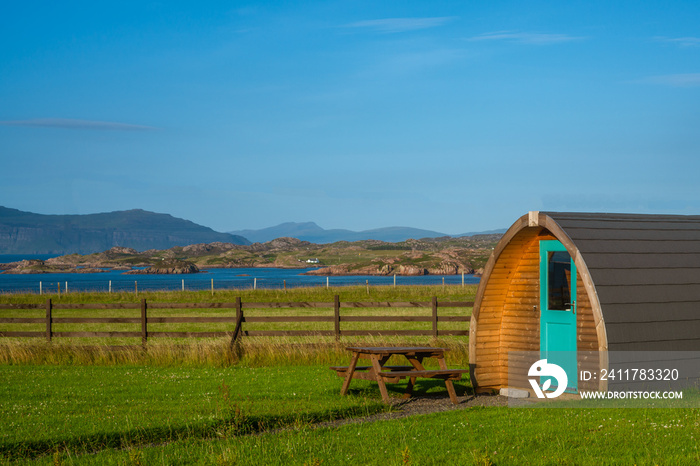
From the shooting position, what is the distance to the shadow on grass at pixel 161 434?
308 inches

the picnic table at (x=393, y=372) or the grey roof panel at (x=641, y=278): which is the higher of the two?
the grey roof panel at (x=641, y=278)

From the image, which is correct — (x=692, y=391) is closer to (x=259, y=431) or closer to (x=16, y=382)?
(x=259, y=431)

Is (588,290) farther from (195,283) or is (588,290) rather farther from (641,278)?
(195,283)

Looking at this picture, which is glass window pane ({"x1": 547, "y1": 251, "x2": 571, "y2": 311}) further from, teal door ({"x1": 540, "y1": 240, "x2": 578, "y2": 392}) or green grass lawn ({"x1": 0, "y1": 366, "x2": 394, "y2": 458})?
green grass lawn ({"x1": 0, "y1": 366, "x2": 394, "y2": 458})

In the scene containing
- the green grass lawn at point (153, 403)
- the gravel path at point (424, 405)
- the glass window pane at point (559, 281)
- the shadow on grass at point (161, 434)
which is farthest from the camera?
the glass window pane at point (559, 281)

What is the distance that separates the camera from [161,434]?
845 cm

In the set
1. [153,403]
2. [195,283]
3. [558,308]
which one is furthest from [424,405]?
[195,283]

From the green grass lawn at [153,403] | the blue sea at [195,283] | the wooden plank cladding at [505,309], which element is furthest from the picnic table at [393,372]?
the blue sea at [195,283]

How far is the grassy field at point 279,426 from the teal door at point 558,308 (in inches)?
53.7

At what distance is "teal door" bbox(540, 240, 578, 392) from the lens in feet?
35.2

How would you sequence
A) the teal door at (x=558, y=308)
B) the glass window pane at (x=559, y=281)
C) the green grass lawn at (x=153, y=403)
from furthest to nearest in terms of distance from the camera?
the glass window pane at (x=559, y=281) → the teal door at (x=558, y=308) → the green grass lawn at (x=153, y=403)

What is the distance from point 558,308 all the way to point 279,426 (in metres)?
4.81

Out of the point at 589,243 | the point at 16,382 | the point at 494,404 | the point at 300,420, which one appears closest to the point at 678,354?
the point at 589,243

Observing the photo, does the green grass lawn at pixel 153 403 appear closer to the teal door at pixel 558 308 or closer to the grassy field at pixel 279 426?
the grassy field at pixel 279 426
